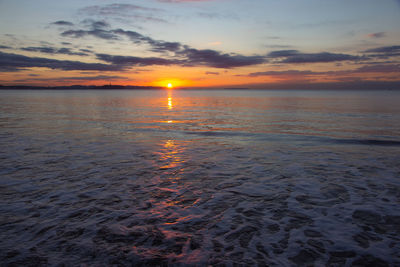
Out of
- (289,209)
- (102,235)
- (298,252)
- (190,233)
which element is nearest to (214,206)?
(190,233)

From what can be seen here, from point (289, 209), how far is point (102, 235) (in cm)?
474

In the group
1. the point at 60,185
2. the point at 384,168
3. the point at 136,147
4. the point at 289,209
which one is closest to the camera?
the point at 289,209

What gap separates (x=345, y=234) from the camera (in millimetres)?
5516

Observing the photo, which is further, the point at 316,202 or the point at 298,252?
the point at 316,202

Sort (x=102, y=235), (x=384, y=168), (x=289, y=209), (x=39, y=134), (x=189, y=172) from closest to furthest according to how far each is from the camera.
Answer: (x=102, y=235) < (x=289, y=209) < (x=189, y=172) < (x=384, y=168) < (x=39, y=134)

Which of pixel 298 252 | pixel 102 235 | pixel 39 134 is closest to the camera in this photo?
pixel 298 252

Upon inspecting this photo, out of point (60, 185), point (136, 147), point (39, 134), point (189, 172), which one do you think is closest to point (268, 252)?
point (189, 172)

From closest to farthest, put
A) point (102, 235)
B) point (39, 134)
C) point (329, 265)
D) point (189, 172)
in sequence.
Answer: point (329, 265) < point (102, 235) < point (189, 172) < point (39, 134)

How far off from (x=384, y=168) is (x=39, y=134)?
66.4 feet

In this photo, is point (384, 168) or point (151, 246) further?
point (384, 168)

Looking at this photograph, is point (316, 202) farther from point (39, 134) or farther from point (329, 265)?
point (39, 134)

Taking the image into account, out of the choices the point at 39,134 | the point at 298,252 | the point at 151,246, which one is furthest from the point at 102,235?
the point at 39,134

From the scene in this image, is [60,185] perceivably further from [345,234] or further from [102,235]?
[345,234]

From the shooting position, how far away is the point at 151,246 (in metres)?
5.01
